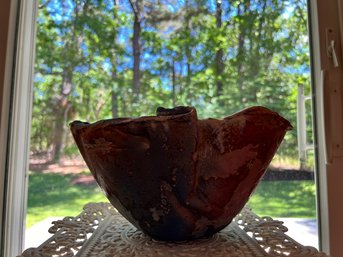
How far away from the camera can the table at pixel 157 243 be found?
0.39 metres

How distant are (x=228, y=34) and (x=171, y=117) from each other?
0.58 m

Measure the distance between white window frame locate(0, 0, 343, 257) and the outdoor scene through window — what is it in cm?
4

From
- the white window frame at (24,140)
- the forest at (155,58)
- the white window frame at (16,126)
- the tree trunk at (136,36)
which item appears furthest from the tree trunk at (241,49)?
the white window frame at (16,126)

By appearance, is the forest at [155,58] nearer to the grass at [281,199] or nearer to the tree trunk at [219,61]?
the tree trunk at [219,61]

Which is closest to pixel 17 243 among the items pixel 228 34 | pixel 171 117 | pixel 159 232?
pixel 159 232

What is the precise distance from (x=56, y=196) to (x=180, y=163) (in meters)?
0.58

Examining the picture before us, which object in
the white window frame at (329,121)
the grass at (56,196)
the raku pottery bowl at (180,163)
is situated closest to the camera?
the raku pottery bowl at (180,163)

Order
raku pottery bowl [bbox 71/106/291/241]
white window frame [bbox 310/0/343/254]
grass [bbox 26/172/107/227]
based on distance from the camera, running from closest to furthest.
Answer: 1. raku pottery bowl [bbox 71/106/291/241]
2. white window frame [bbox 310/0/343/254]
3. grass [bbox 26/172/107/227]

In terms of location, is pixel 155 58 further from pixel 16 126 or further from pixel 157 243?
pixel 157 243

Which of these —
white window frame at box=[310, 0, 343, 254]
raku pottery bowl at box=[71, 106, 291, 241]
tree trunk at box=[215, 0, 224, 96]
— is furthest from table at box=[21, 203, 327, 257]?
tree trunk at box=[215, 0, 224, 96]

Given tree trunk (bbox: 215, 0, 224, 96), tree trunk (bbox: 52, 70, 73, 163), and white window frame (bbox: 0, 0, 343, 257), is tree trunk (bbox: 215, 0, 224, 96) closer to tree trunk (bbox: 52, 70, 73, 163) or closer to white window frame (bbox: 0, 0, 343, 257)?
white window frame (bbox: 0, 0, 343, 257)

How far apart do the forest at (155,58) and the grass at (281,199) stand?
20 cm

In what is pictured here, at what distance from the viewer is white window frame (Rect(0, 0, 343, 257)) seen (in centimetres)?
71

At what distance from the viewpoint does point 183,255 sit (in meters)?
0.38
